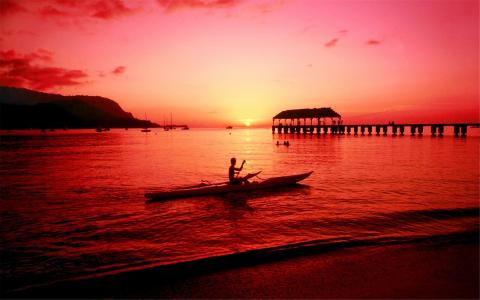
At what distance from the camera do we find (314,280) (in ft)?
20.2

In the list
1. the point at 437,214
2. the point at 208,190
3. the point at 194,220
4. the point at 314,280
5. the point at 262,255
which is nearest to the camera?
the point at 314,280

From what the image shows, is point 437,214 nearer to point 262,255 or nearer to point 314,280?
point 262,255

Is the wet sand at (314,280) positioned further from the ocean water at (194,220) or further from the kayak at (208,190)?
the kayak at (208,190)

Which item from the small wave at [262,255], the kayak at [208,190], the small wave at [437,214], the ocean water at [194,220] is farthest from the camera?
the kayak at [208,190]

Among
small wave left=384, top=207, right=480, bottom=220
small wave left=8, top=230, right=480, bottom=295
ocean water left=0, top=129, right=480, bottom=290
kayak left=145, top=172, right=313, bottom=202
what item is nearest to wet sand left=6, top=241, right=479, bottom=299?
small wave left=8, top=230, right=480, bottom=295

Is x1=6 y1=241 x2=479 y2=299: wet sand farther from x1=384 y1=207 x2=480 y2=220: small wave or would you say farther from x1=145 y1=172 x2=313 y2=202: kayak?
x1=145 y1=172 x2=313 y2=202: kayak

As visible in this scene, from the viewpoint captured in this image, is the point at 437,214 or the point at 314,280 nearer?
the point at 314,280

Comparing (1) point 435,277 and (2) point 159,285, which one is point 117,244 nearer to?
(2) point 159,285

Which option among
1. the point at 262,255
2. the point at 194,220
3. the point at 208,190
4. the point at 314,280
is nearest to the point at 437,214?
the point at 262,255

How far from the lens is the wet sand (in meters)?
5.65

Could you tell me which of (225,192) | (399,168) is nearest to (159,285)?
(225,192)

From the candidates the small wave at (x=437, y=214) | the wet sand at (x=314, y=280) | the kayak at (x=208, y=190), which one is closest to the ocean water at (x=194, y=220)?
the small wave at (x=437, y=214)

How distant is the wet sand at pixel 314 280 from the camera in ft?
18.5

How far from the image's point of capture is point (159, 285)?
20.2ft
